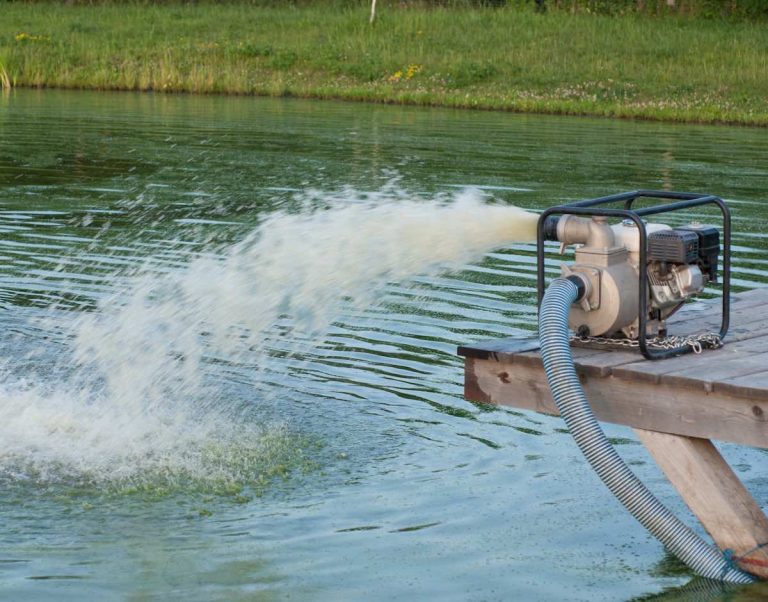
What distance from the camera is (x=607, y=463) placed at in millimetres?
5492

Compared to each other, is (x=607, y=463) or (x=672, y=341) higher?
(x=672, y=341)

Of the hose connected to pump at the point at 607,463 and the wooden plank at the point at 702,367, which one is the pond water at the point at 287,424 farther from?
the wooden plank at the point at 702,367

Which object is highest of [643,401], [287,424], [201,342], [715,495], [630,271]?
[630,271]

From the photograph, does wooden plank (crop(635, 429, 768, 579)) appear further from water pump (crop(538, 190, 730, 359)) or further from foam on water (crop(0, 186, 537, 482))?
foam on water (crop(0, 186, 537, 482))

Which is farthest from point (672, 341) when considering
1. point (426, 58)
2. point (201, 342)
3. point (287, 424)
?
point (426, 58)

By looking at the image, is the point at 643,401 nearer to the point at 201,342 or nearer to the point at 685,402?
the point at 685,402

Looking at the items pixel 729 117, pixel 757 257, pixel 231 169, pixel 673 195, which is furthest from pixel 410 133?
pixel 673 195

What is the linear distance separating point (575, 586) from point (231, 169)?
14689 millimetres

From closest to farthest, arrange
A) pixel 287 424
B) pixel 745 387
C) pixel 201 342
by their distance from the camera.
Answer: pixel 745 387
pixel 287 424
pixel 201 342

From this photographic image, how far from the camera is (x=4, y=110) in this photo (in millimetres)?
28922

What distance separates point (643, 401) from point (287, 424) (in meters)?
2.70

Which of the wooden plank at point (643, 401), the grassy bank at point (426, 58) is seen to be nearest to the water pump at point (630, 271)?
the wooden plank at point (643, 401)

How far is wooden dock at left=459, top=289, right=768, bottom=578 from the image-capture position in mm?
5316

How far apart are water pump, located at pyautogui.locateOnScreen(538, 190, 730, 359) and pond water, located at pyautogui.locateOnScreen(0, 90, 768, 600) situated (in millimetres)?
460
